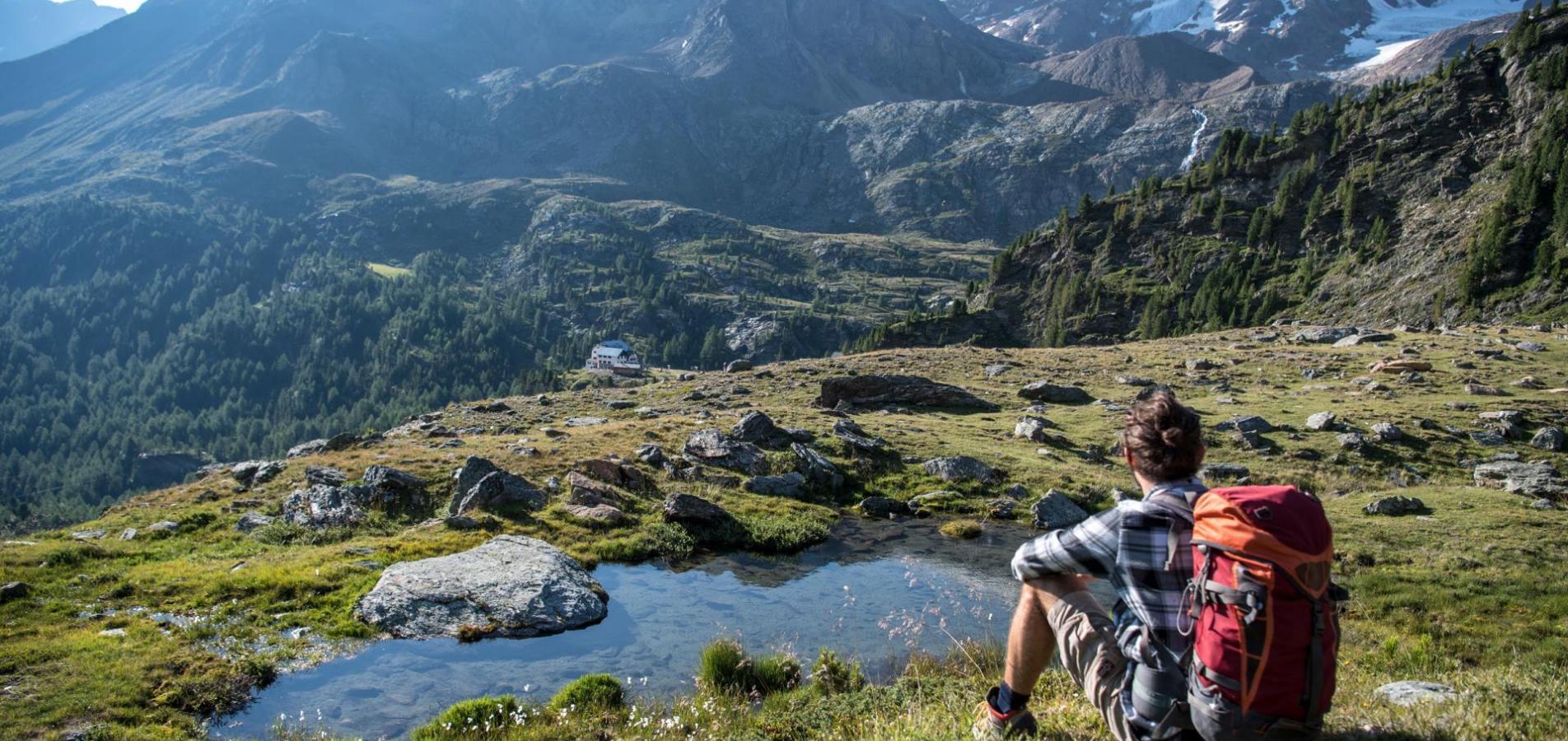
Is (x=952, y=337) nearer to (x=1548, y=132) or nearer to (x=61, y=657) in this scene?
(x=1548, y=132)

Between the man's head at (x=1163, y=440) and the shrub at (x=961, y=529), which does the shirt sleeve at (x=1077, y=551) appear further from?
the shrub at (x=961, y=529)

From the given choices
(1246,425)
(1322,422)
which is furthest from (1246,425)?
A: (1322,422)

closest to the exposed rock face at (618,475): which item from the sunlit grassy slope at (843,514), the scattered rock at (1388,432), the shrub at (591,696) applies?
the sunlit grassy slope at (843,514)

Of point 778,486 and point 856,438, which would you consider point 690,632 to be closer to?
point 778,486

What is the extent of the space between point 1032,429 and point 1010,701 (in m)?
32.8

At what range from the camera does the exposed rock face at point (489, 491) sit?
2520cm

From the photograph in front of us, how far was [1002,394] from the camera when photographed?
2079 inches

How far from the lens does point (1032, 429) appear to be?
128ft

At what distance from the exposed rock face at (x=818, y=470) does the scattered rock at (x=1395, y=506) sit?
17562mm

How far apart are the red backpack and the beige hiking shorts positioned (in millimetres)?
1418

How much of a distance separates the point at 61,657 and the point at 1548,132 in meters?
140

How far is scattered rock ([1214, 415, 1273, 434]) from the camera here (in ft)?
119

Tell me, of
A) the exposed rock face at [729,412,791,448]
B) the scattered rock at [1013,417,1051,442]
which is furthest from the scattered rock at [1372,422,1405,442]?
the exposed rock face at [729,412,791,448]

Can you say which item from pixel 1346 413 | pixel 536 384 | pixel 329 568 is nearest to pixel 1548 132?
pixel 1346 413
